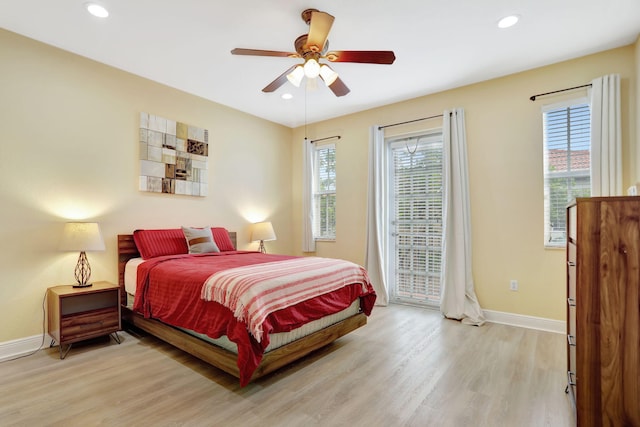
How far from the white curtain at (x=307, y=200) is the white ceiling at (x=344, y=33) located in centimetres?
172

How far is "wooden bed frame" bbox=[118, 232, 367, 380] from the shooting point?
2.22m

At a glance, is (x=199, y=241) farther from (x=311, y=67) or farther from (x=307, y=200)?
(x=311, y=67)

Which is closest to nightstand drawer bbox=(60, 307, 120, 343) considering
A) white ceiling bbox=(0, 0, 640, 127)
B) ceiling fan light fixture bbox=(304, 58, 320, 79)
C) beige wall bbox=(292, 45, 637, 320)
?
white ceiling bbox=(0, 0, 640, 127)

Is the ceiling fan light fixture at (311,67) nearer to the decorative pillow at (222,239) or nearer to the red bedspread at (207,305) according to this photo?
the red bedspread at (207,305)

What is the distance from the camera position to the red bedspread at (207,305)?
2062 millimetres

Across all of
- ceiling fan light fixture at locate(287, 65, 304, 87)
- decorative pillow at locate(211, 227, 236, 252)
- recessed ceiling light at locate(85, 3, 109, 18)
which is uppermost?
recessed ceiling light at locate(85, 3, 109, 18)

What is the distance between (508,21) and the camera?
2592 millimetres

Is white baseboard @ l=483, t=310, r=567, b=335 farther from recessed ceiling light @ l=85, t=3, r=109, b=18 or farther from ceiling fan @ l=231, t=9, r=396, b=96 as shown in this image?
recessed ceiling light @ l=85, t=3, r=109, b=18

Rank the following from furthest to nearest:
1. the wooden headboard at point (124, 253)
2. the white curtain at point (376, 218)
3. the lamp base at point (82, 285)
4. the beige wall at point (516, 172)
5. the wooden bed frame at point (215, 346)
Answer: the white curtain at point (376, 218)
the wooden headboard at point (124, 253)
the beige wall at point (516, 172)
the lamp base at point (82, 285)
the wooden bed frame at point (215, 346)

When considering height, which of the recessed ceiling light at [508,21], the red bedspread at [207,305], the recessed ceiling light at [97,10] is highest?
the recessed ceiling light at [97,10]

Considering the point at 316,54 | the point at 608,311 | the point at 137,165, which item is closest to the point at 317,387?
the point at 608,311

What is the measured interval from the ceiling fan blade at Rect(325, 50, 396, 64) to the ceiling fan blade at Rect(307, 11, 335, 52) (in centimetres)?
12

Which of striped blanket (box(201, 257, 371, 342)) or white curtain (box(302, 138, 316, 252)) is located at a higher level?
white curtain (box(302, 138, 316, 252))

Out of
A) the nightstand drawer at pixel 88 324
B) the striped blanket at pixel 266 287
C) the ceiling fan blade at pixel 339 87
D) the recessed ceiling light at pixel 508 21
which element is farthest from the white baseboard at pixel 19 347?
the recessed ceiling light at pixel 508 21
